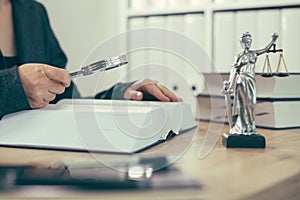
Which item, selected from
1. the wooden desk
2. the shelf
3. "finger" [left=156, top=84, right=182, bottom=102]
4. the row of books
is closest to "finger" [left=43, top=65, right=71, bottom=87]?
the wooden desk

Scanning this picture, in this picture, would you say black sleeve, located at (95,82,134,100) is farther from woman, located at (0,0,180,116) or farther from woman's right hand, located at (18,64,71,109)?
woman's right hand, located at (18,64,71,109)

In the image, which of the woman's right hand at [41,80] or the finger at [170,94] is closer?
the woman's right hand at [41,80]

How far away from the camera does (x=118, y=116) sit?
2.55 feet

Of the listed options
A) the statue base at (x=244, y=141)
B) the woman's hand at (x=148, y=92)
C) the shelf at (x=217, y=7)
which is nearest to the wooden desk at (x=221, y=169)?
the statue base at (x=244, y=141)

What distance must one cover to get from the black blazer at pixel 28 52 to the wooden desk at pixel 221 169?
105 mm

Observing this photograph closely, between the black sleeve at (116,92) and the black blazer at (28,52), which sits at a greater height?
the black blazer at (28,52)

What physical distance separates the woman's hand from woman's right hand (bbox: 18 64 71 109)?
218 millimetres

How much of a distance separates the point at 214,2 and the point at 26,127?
3.04ft

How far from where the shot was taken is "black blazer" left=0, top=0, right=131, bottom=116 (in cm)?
86

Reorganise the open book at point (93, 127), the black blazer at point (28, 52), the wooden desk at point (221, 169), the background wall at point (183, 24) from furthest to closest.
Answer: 1. the background wall at point (183, 24)
2. the black blazer at point (28, 52)
3. the open book at point (93, 127)
4. the wooden desk at point (221, 169)

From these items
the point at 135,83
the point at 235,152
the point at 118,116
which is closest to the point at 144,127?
the point at 118,116

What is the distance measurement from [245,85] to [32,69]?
379 mm

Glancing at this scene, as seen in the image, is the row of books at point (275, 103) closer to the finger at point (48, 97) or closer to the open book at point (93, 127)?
the open book at point (93, 127)

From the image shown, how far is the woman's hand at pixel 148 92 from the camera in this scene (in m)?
1.03
